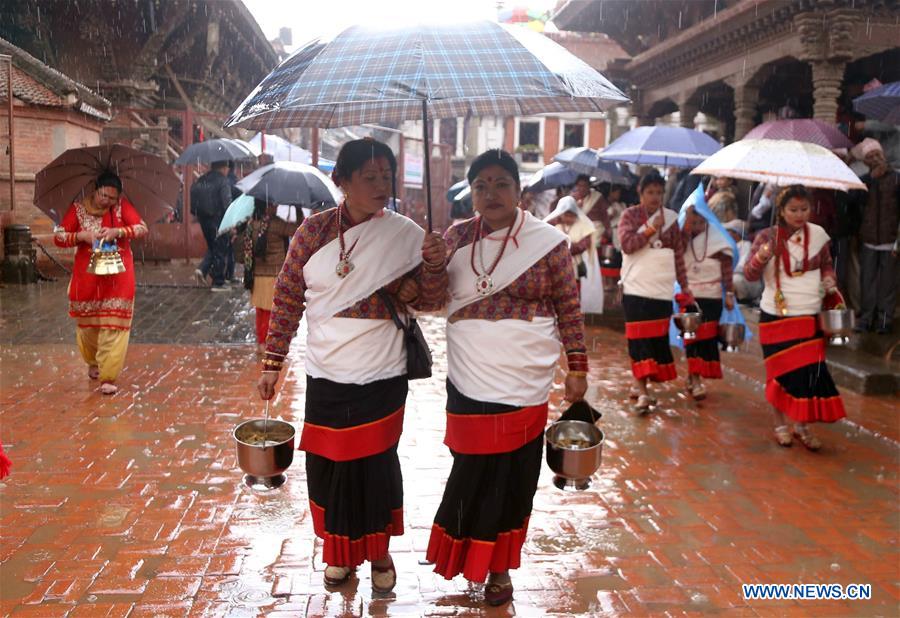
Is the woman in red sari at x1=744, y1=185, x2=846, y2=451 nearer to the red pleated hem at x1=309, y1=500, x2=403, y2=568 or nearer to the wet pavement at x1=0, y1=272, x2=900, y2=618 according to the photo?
the wet pavement at x1=0, y1=272, x2=900, y2=618

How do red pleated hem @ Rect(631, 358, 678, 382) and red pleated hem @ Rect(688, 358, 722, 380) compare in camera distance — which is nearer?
red pleated hem @ Rect(631, 358, 678, 382)

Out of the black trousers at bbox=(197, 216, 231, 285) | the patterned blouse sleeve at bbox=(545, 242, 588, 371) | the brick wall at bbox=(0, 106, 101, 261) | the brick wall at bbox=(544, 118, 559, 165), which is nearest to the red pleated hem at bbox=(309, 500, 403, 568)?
the patterned blouse sleeve at bbox=(545, 242, 588, 371)

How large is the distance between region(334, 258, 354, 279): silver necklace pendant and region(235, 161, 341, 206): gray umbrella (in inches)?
143

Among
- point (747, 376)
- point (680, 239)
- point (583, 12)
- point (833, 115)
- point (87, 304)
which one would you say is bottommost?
point (747, 376)

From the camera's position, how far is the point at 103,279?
679cm

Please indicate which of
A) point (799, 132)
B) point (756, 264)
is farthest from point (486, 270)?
point (799, 132)

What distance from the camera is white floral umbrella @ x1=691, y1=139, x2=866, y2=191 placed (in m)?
5.53

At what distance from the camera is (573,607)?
3.49 m

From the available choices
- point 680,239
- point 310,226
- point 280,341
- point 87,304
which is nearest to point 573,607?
point 280,341

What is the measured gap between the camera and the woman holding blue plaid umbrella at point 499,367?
11.3ft

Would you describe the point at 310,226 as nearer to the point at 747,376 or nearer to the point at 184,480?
the point at 184,480

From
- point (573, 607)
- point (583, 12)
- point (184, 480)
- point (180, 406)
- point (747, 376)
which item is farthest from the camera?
point (583, 12)

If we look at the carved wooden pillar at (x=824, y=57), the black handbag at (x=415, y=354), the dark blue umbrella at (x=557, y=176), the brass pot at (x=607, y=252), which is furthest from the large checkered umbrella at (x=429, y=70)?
the dark blue umbrella at (x=557, y=176)

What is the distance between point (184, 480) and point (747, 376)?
5.28m
